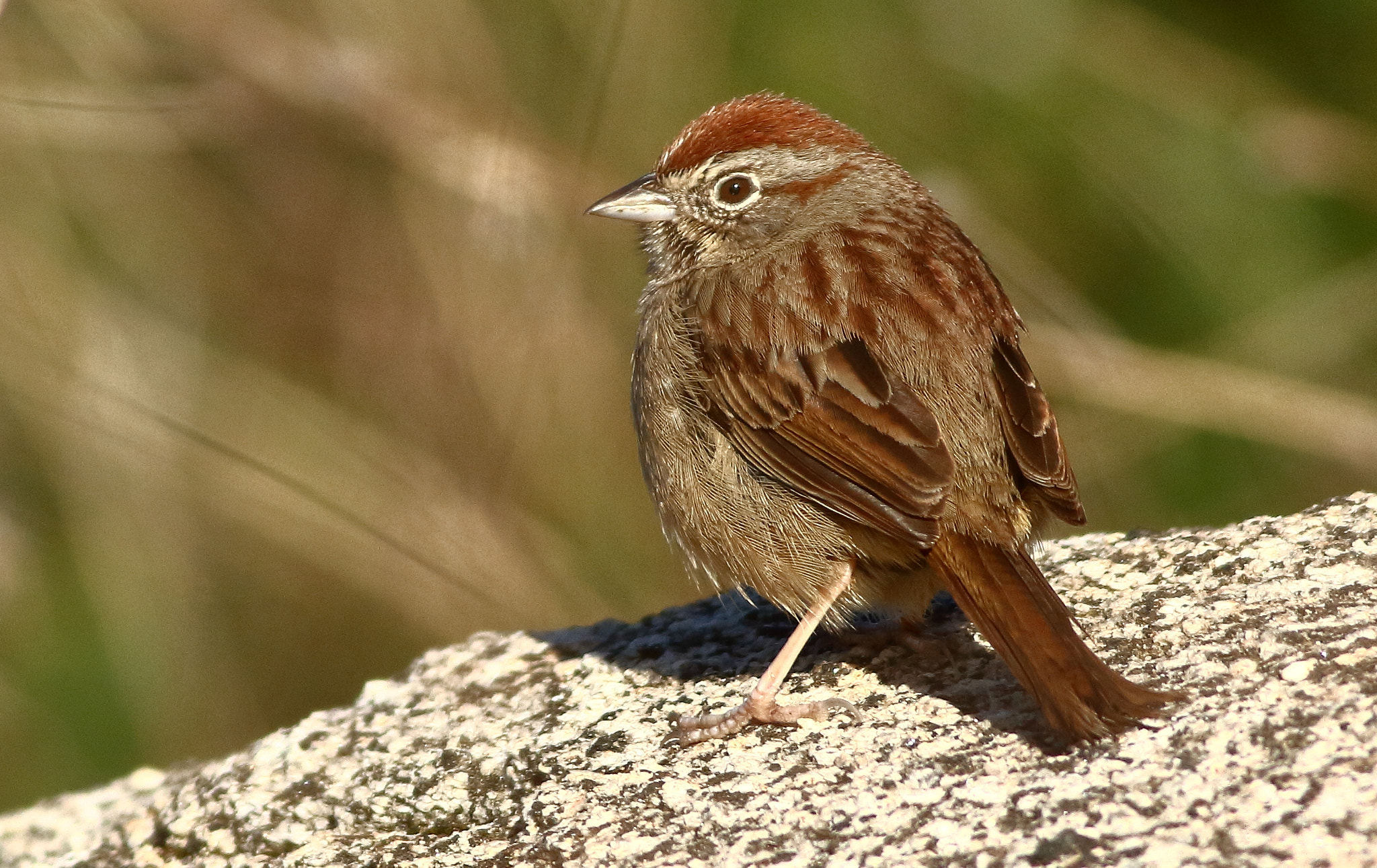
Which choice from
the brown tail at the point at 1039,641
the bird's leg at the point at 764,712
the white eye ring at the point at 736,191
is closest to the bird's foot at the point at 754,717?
the bird's leg at the point at 764,712

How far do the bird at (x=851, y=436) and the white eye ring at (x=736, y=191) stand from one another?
167 millimetres

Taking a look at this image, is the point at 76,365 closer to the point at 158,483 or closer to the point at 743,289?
the point at 158,483

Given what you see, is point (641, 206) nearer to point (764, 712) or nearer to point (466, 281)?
point (764, 712)

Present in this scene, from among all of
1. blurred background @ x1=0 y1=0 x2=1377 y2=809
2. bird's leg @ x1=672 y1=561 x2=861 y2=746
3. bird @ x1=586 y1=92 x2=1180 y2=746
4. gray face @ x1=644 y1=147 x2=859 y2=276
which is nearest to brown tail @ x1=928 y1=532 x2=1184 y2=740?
bird @ x1=586 y1=92 x2=1180 y2=746

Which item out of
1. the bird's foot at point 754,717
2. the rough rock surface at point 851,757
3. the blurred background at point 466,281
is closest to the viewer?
the rough rock surface at point 851,757

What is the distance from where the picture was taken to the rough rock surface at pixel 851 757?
2385mm

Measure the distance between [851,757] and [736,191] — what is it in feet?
5.78

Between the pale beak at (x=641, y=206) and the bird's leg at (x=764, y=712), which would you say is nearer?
the bird's leg at (x=764, y=712)

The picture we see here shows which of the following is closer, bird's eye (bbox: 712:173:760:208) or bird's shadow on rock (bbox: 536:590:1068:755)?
bird's shadow on rock (bbox: 536:590:1068:755)

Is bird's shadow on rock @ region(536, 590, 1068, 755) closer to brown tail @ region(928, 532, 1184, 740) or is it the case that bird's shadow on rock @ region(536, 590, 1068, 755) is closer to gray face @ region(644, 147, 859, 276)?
brown tail @ region(928, 532, 1184, 740)

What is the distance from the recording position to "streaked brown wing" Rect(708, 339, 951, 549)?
10.2 feet

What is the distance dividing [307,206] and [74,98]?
1.02 metres

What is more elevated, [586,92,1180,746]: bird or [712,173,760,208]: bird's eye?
[712,173,760,208]: bird's eye

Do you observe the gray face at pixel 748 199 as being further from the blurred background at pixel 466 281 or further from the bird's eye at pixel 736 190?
the blurred background at pixel 466 281
